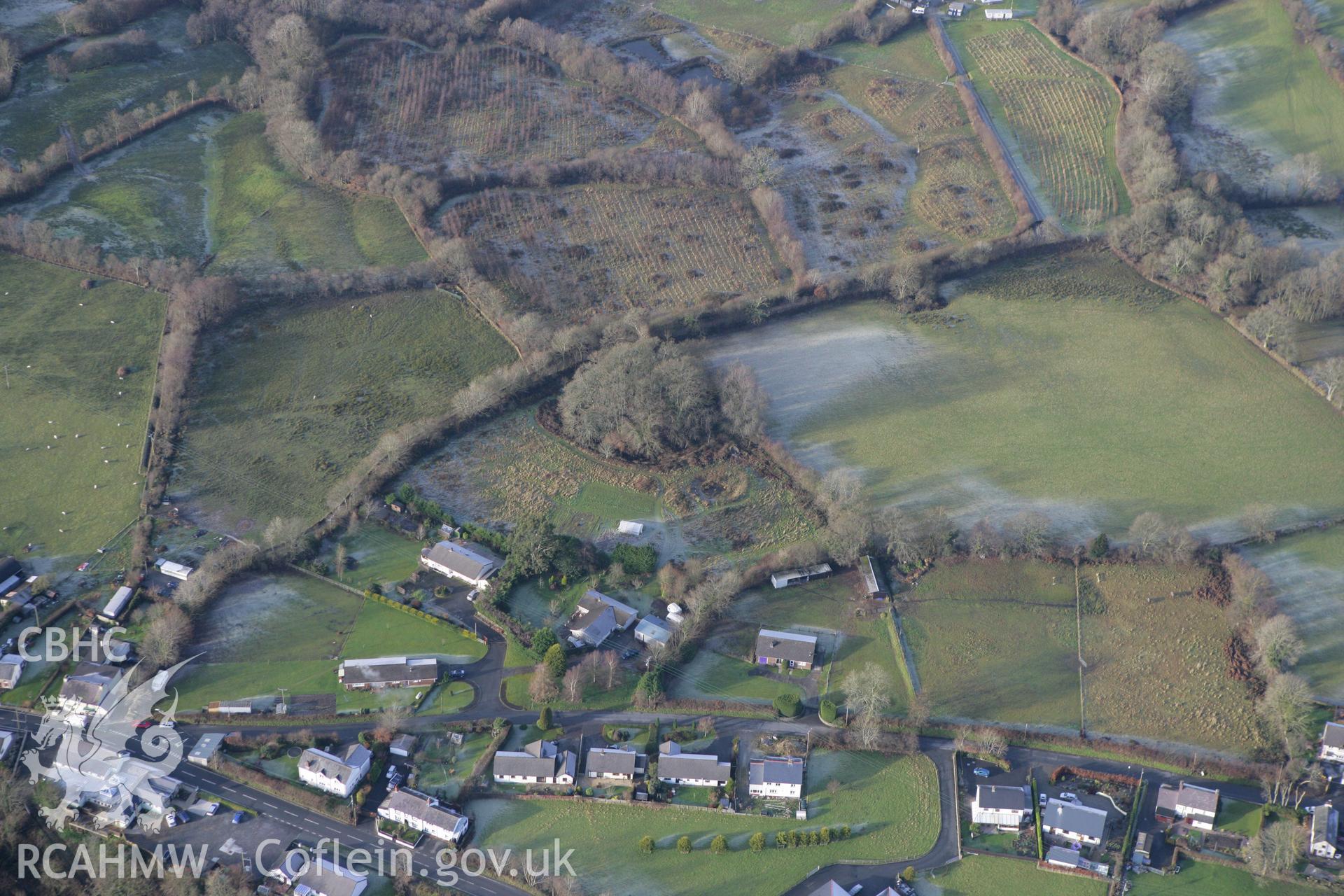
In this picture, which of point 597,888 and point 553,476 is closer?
point 597,888

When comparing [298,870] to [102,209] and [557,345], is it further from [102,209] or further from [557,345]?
[102,209]

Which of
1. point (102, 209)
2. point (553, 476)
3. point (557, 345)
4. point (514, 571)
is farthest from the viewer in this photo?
point (102, 209)

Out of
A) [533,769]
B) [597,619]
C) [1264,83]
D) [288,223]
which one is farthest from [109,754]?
[1264,83]

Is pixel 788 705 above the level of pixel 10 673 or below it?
above

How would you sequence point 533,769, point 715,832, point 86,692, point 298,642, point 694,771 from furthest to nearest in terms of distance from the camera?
1. point 298,642
2. point 86,692
3. point 694,771
4. point 533,769
5. point 715,832

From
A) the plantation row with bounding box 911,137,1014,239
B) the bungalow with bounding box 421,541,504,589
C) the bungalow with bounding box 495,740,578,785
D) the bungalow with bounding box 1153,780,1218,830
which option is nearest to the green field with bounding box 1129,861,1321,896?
the bungalow with bounding box 1153,780,1218,830

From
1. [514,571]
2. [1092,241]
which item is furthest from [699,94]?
[514,571]

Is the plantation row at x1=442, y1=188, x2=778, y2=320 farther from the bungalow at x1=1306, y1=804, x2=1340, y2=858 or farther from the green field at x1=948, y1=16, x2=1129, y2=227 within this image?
the bungalow at x1=1306, y1=804, x2=1340, y2=858

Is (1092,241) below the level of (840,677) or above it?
above

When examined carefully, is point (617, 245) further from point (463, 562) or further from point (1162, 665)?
point (1162, 665)
